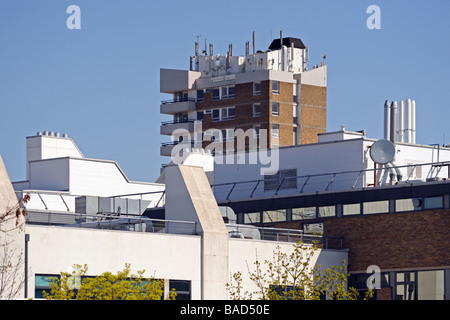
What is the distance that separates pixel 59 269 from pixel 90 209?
2043cm

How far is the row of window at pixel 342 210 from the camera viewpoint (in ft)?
154

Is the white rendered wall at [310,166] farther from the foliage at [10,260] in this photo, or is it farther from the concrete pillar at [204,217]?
the foliage at [10,260]

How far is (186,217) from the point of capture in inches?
1656

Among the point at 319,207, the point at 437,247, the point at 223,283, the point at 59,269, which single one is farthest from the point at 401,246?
the point at 59,269

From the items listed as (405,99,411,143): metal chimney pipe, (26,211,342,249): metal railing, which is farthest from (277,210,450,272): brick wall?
(405,99,411,143): metal chimney pipe

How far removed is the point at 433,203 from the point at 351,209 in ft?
14.1

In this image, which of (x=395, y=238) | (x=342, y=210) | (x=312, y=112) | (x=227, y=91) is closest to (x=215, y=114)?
(x=227, y=91)

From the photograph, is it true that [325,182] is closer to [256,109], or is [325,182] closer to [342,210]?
[342,210]

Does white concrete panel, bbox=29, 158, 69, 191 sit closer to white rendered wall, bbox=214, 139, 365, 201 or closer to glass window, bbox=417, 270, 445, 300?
white rendered wall, bbox=214, 139, 365, 201

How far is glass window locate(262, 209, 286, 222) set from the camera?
170 feet

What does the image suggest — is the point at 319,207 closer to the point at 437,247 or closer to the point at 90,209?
the point at 437,247

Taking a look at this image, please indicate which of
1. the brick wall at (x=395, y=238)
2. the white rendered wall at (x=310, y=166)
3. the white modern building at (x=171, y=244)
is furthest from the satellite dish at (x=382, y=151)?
the white modern building at (x=171, y=244)

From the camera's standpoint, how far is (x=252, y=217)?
52.6 metres

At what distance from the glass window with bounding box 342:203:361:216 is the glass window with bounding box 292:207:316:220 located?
167 cm
